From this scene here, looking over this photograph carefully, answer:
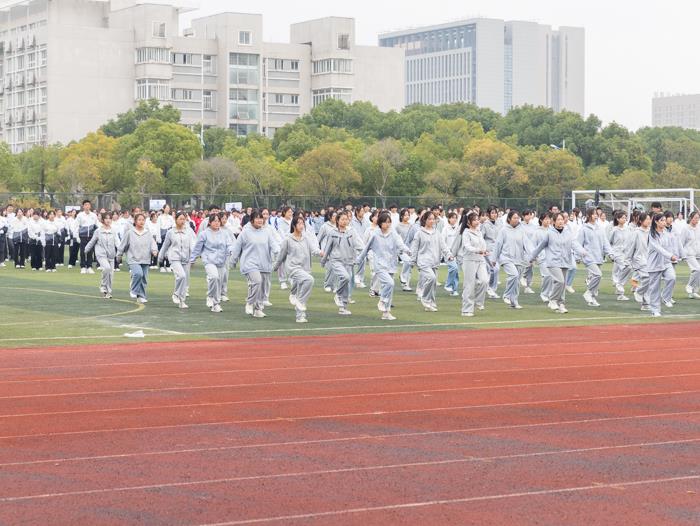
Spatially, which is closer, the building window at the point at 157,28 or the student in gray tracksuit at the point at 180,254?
the student in gray tracksuit at the point at 180,254

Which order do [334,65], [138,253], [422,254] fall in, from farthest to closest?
[334,65]
[138,253]
[422,254]

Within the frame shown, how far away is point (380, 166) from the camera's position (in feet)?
262

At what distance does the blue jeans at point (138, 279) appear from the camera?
25016mm

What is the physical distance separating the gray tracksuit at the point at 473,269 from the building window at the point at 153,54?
106 meters

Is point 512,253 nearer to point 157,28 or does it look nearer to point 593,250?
point 593,250

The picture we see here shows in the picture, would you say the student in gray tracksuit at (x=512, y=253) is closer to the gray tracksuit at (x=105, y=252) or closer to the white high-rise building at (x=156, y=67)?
the gray tracksuit at (x=105, y=252)

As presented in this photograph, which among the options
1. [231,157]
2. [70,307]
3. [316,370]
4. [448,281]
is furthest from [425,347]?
[231,157]

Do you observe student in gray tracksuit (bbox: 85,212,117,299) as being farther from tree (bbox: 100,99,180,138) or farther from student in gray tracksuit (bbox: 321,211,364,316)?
tree (bbox: 100,99,180,138)

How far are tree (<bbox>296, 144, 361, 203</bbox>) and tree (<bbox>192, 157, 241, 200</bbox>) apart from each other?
3994 millimetres

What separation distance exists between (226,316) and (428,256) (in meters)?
4.01

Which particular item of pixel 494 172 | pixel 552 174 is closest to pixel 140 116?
pixel 494 172

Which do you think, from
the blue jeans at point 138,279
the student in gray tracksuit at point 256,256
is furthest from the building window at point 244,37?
the student in gray tracksuit at point 256,256

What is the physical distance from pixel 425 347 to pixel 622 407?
5.55 m

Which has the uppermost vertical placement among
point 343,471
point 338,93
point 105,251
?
point 338,93
